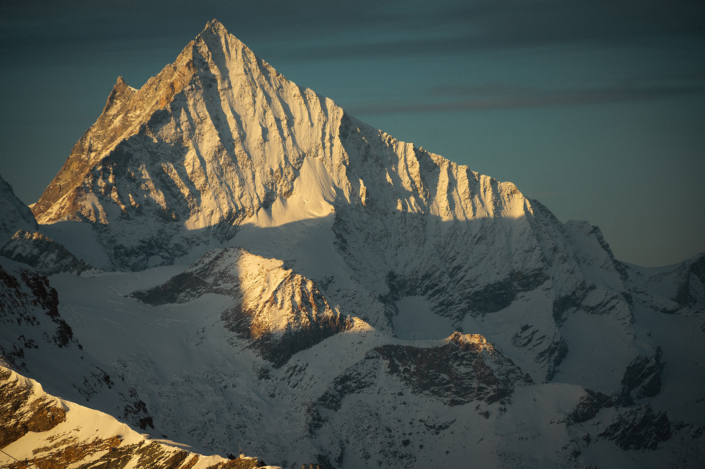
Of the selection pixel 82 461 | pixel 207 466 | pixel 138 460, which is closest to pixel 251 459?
pixel 207 466

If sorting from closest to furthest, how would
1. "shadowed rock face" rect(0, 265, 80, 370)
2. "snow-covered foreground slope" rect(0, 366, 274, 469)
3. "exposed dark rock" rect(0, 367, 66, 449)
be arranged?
"snow-covered foreground slope" rect(0, 366, 274, 469)
"exposed dark rock" rect(0, 367, 66, 449)
"shadowed rock face" rect(0, 265, 80, 370)

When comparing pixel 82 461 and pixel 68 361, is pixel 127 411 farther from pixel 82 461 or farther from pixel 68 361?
pixel 82 461

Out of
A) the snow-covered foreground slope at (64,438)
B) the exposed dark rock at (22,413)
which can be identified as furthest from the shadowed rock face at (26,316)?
the snow-covered foreground slope at (64,438)

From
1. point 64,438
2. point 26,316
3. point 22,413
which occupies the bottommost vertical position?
point 64,438

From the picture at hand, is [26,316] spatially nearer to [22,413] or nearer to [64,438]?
[22,413]

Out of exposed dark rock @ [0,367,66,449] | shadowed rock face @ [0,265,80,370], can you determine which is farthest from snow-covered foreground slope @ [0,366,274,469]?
shadowed rock face @ [0,265,80,370]

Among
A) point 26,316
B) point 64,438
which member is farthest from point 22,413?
point 26,316

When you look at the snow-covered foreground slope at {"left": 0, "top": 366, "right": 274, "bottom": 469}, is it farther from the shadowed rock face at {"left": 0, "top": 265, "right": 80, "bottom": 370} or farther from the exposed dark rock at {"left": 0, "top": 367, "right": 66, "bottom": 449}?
the shadowed rock face at {"left": 0, "top": 265, "right": 80, "bottom": 370}

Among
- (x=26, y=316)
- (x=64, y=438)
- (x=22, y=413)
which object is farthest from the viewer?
(x=26, y=316)

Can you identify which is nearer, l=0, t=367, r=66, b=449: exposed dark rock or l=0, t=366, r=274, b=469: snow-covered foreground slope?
l=0, t=366, r=274, b=469: snow-covered foreground slope
